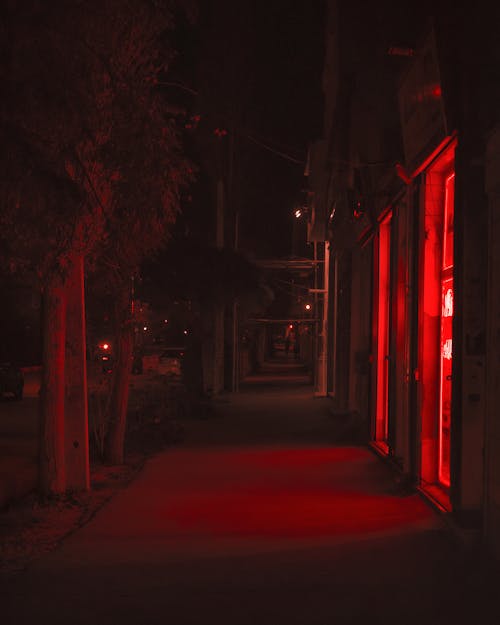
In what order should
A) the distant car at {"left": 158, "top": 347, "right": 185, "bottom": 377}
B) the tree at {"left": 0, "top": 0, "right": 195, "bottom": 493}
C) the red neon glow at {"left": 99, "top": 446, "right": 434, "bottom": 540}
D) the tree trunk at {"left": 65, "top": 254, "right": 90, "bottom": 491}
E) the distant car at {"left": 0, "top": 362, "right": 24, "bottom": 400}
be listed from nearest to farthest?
the red neon glow at {"left": 99, "top": 446, "right": 434, "bottom": 540} → the tree at {"left": 0, "top": 0, "right": 195, "bottom": 493} → the tree trunk at {"left": 65, "top": 254, "right": 90, "bottom": 491} → the distant car at {"left": 0, "top": 362, "right": 24, "bottom": 400} → the distant car at {"left": 158, "top": 347, "right": 185, "bottom": 377}

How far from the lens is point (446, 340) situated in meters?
8.23

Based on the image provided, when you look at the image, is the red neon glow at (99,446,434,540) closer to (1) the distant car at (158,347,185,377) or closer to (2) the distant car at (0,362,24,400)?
(2) the distant car at (0,362,24,400)

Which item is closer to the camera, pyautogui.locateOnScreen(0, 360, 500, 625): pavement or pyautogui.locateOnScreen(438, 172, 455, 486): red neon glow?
pyautogui.locateOnScreen(0, 360, 500, 625): pavement

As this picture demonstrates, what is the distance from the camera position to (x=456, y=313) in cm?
639

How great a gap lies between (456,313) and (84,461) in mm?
4966

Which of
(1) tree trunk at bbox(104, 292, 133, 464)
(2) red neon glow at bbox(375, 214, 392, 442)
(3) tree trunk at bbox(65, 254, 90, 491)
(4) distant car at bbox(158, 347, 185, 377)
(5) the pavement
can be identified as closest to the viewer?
(5) the pavement

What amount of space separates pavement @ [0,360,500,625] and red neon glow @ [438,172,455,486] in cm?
59

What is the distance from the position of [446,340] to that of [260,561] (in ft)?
11.4

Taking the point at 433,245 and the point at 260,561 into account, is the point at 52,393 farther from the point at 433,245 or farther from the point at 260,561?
the point at 433,245

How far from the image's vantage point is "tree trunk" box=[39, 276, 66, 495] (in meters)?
8.44

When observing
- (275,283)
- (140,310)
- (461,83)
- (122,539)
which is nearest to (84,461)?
(122,539)

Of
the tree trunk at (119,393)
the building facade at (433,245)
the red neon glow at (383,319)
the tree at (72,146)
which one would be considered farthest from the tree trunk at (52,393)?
the red neon glow at (383,319)

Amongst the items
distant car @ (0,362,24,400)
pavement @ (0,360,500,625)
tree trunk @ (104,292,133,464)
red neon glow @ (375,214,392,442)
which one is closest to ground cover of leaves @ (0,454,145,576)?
pavement @ (0,360,500,625)

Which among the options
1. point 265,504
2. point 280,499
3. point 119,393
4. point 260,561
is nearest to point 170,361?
point 119,393
